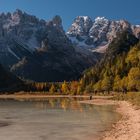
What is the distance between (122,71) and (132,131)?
514ft

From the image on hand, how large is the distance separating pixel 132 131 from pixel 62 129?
30.9 ft

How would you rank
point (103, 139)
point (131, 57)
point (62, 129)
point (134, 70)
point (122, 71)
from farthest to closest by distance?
point (122, 71) < point (131, 57) < point (134, 70) < point (62, 129) < point (103, 139)

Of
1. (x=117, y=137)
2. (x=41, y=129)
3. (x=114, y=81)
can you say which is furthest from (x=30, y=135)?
(x=114, y=81)

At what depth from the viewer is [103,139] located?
128 feet

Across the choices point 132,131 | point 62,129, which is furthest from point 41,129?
point 132,131

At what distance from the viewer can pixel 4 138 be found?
39781 mm

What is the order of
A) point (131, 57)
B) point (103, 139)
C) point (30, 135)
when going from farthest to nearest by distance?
point (131, 57)
point (30, 135)
point (103, 139)

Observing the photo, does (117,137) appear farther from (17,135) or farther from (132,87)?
(132,87)

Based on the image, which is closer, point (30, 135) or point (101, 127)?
point (30, 135)

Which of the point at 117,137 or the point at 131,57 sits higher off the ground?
the point at 131,57

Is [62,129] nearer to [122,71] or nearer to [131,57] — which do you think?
[131,57]

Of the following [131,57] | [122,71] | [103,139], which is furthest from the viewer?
[122,71]

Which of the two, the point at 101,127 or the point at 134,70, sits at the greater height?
the point at 134,70

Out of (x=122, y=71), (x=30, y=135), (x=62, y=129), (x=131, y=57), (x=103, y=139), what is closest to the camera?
(x=103, y=139)
